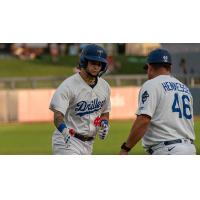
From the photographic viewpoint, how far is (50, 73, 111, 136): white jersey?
6.85m

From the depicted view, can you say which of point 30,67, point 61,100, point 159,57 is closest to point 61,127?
point 61,100

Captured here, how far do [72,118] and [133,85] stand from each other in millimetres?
14545

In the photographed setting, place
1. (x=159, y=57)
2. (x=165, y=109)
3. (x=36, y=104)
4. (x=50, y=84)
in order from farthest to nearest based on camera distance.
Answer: (x=50, y=84) < (x=36, y=104) < (x=159, y=57) < (x=165, y=109)

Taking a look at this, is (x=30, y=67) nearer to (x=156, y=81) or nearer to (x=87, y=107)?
(x=87, y=107)

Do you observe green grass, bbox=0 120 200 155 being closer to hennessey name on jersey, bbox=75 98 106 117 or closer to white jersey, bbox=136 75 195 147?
hennessey name on jersey, bbox=75 98 106 117

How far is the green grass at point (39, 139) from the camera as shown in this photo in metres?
14.2

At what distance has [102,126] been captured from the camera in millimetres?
6996

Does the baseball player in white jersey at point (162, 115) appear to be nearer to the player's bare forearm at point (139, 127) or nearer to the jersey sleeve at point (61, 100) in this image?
the player's bare forearm at point (139, 127)

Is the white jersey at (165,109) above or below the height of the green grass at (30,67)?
above

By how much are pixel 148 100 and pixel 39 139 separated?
11.4 meters

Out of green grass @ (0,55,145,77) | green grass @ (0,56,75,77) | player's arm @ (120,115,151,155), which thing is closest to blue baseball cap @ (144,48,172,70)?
player's arm @ (120,115,151,155)

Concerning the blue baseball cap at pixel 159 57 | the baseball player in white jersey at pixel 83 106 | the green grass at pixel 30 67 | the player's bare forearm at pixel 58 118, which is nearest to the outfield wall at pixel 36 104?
the green grass at pixel 30 67

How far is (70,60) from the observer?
26469 millimetres

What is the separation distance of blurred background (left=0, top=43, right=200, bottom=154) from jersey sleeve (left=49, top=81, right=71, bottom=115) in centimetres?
527
